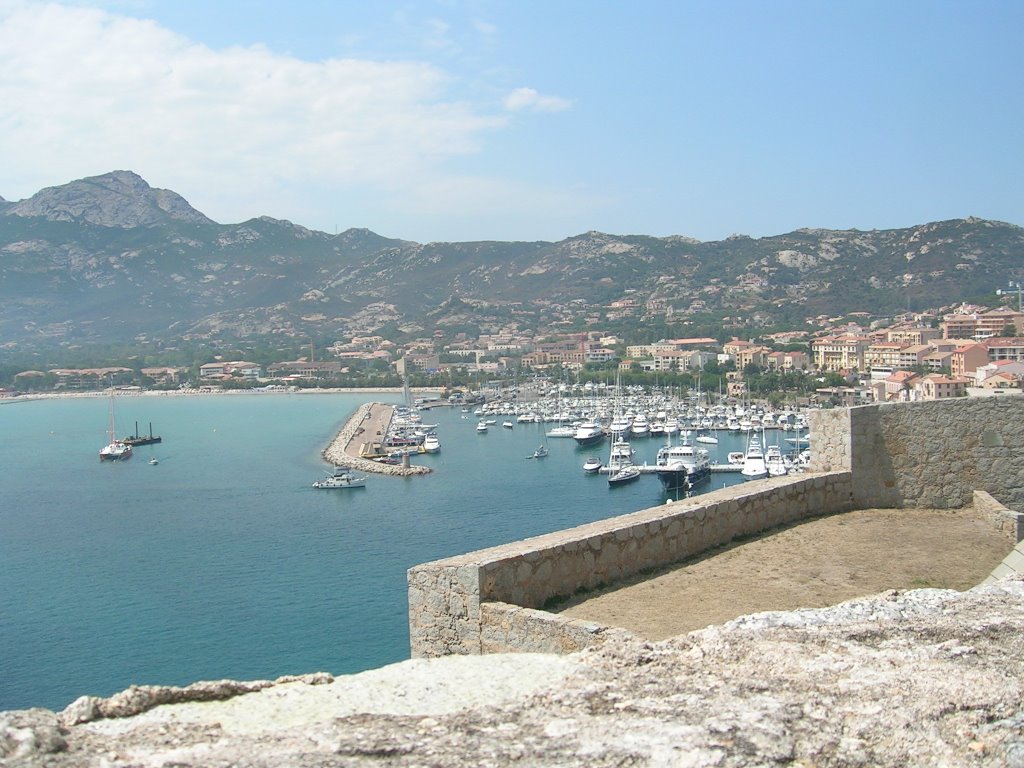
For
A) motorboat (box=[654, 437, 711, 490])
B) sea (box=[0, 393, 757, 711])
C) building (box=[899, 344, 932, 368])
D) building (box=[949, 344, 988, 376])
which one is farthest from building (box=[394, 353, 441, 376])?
motorboat (box=[654, 437, 711, 490])

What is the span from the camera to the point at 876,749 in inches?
97.1

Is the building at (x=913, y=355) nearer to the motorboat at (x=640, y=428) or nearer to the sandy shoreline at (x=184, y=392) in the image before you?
the motorboat at (x=640, y=428)

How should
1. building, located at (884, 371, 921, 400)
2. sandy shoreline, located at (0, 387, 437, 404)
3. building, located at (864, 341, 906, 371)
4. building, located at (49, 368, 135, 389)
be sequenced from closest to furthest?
building, located at (884, 371, 921, 400) → building, located at (864, 341, 906, 371) → sandy shoreline, located at (0, 387, 437, 404) → building, located at (49, 368, 135, 389)

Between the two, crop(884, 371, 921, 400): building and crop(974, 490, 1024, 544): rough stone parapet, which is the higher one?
crop(974, 490, 1024, 544): rough stone parapet

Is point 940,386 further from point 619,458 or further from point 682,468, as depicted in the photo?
point 682,468

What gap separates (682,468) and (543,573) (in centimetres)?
3851

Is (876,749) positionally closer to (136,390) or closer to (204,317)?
(136,390)

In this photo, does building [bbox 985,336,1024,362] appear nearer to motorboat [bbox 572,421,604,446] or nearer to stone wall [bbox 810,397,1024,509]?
motorboat [bbox 572,421,604,446]

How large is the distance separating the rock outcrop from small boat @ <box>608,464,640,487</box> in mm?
39661

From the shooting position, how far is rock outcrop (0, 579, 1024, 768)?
238 centimetres

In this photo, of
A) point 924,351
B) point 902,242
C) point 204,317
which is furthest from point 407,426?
point 204,317

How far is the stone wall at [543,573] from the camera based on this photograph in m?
4.50

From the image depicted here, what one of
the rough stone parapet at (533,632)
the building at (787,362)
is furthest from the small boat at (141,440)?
the rough stone parapet at (533,632)

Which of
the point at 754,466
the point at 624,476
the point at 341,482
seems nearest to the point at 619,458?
the point at 624,476
